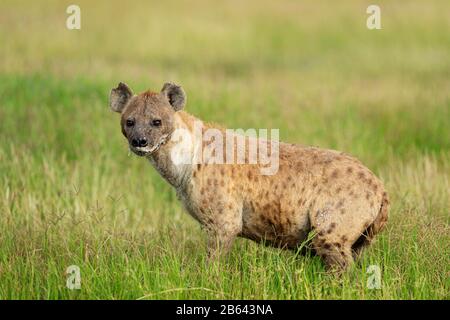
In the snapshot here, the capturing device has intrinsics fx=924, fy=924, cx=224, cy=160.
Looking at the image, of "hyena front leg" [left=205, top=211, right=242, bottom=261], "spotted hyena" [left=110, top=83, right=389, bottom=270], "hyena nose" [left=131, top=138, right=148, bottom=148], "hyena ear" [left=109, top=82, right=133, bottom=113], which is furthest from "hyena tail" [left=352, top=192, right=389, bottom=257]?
"hyena ear" [left=109, top=82, right=133, bottom=113]

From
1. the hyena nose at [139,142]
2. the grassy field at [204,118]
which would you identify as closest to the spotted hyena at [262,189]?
the hyena nose at [139,142]

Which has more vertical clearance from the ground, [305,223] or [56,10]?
[56,10]

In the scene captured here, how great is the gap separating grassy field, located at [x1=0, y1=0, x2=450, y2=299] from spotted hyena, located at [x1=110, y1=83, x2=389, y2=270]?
0.68ft

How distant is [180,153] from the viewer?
6.58 m

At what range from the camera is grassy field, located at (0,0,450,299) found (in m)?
6.51

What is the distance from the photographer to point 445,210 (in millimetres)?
8172

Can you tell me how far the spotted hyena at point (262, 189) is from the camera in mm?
6312

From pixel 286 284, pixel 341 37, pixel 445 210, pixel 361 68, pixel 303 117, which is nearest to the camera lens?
pixel 286 284

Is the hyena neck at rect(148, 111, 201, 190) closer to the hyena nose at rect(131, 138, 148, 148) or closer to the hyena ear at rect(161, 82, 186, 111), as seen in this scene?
the hyena ear at rect(161, 82, 186, 111)

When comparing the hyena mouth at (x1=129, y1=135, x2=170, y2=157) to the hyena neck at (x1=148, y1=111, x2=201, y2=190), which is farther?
the hyena neck at (x1=148, y1=111, x2=201, y2=190)

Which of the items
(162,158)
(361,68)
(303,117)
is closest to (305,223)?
(162,158)

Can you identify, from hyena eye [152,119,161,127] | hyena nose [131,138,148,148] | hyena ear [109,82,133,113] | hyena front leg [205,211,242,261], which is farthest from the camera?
hyena ear [109,82,133,113]
